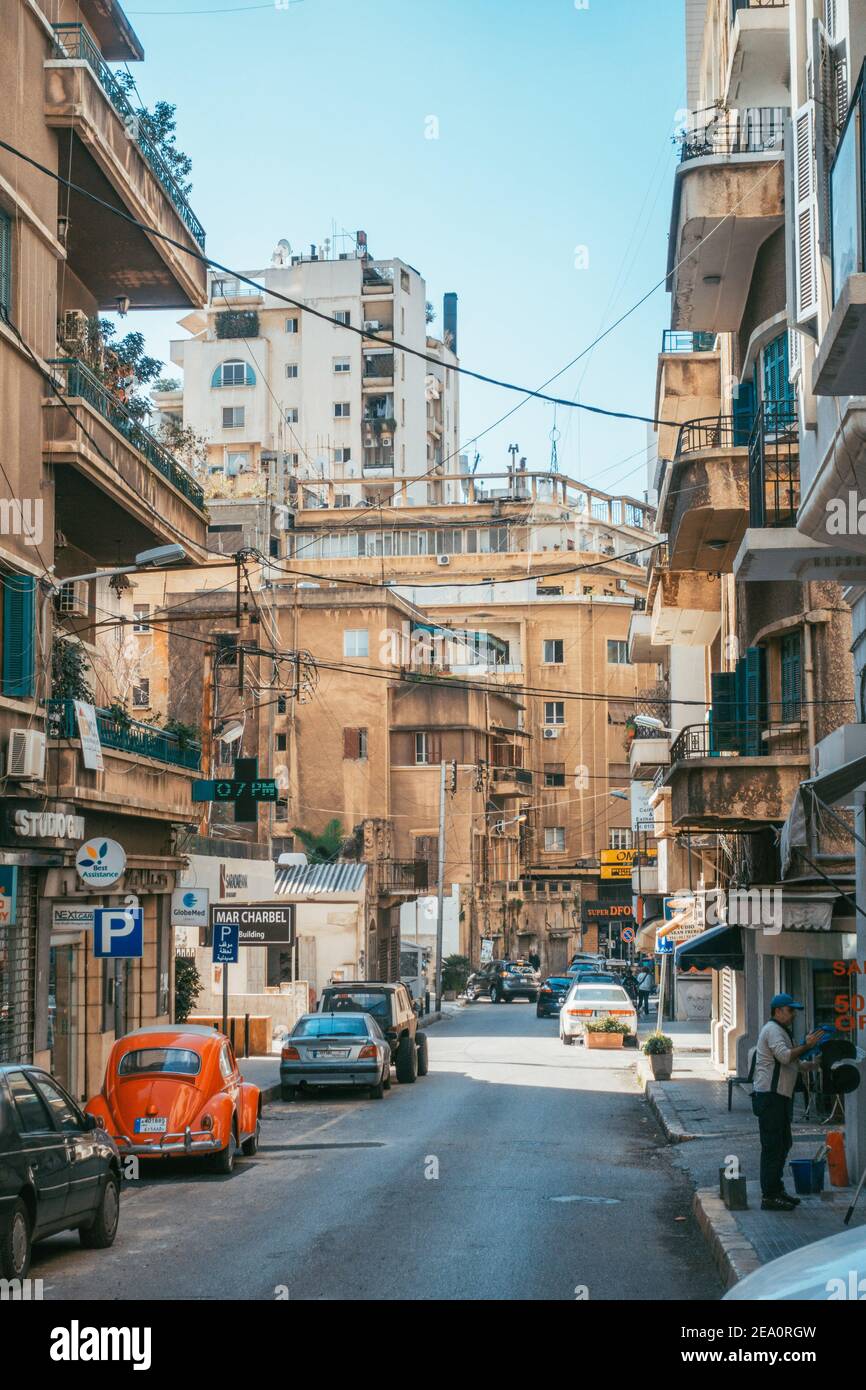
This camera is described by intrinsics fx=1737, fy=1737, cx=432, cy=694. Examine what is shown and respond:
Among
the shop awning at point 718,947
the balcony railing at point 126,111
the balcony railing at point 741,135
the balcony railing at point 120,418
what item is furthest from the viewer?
the shop awning at point 718,947

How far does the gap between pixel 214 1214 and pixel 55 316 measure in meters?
13.0

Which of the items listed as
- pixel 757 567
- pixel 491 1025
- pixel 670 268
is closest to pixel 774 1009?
pixel 757 567

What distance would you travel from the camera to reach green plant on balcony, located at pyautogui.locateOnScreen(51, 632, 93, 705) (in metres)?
23.8

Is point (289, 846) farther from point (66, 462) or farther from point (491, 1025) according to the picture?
point (66, 462)

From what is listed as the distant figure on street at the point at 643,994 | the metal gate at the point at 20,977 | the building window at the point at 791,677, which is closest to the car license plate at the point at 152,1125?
the metal gate at the point at 20,977

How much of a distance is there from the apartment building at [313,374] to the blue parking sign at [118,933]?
73.7 metres

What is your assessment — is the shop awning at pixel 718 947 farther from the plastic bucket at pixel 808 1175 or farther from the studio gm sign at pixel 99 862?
the plastic bucket at pixel 808 1175

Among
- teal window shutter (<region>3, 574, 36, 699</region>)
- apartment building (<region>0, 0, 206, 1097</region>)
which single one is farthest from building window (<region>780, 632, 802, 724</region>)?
teal window shutter (<region>3, 574, 36, 699</region>)

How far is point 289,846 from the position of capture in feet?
229

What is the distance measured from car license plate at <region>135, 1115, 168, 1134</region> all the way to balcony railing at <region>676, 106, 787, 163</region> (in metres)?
13.0

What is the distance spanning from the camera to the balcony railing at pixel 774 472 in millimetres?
19188

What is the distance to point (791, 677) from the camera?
23531 millimetres

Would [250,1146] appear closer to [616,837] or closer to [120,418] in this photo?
[120,418]

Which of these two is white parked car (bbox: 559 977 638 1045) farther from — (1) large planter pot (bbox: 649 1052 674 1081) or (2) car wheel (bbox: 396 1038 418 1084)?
(1) large planter pot (bbox: 649 1052 674 1081)
